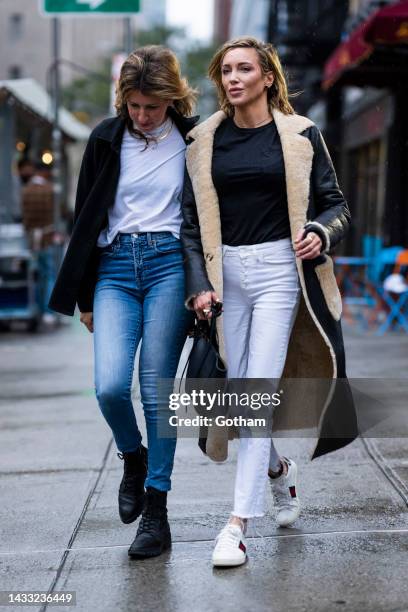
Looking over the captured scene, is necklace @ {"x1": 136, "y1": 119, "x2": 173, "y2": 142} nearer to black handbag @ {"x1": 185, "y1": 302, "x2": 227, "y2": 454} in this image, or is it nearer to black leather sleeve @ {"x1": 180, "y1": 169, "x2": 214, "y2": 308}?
black leather sleeve @ {"x1": 180, "y1": 169, "x2": 214, "y2": 308}

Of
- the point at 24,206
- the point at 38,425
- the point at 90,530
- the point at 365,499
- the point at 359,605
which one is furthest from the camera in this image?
the point at 24,206

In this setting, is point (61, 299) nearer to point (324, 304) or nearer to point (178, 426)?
point (178, 426)

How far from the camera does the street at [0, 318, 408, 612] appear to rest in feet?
12.6

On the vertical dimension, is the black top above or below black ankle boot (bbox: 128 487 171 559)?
above

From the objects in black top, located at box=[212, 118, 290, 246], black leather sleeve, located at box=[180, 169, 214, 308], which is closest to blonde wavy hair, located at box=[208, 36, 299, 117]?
black top, located at box=[212, 118, 290, 246]

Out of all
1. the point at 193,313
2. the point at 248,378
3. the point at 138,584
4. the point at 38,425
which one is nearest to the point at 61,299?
the point at 193,313

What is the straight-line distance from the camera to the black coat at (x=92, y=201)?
439 centimetres

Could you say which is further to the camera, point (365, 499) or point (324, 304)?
point (365, 499)

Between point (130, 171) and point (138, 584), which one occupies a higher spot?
point (130, 171)

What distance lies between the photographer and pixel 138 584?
13.1 feet

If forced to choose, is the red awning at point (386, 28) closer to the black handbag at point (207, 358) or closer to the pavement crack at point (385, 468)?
the pavement crack at point (385, 468)

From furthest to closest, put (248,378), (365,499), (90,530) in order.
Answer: (365,499) → (90,530) → (248,378)

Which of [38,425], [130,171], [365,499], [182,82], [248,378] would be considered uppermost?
[182,82]

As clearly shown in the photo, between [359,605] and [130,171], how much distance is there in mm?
1875
